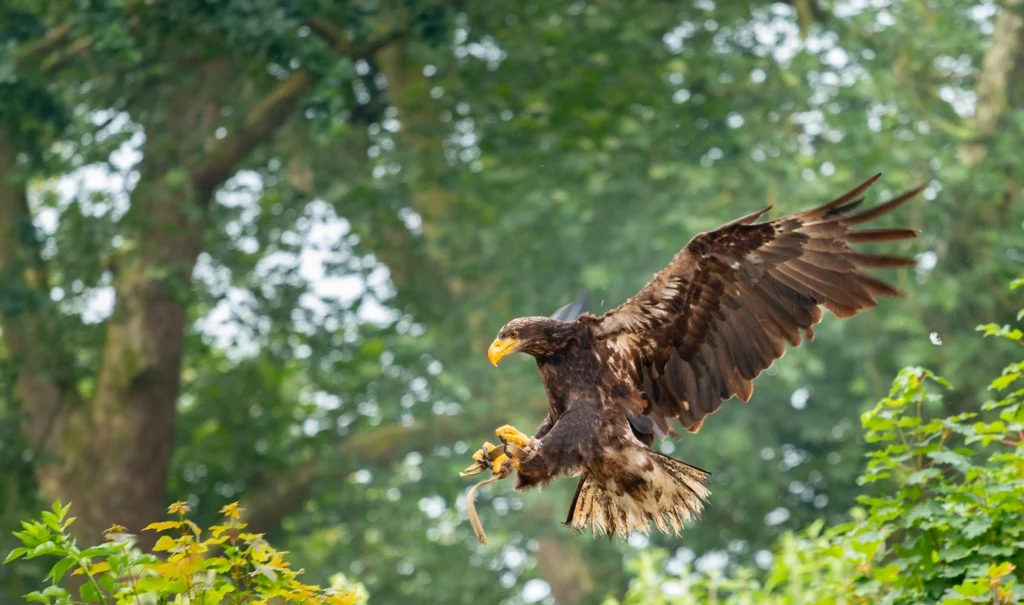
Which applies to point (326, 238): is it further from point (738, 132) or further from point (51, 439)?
point (738, 132)

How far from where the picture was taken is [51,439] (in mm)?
11055

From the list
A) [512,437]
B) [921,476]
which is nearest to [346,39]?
[512,437]

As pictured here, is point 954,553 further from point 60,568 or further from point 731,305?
point 60,568

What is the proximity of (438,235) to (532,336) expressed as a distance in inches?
287

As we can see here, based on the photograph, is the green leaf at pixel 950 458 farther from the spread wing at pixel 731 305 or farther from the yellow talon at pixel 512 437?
the yellow talon at pixel 512 437

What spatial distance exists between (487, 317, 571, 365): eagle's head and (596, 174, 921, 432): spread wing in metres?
0.18

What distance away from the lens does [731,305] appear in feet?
17.2

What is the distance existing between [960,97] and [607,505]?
952 cm

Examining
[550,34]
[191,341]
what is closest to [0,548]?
[191,341]

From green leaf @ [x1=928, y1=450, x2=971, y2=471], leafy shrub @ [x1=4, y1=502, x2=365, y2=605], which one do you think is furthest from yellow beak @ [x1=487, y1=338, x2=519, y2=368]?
green leaf @ [x1=928, y1=450, x2=971, y2=471]

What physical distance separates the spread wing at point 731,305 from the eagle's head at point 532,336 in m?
0.18

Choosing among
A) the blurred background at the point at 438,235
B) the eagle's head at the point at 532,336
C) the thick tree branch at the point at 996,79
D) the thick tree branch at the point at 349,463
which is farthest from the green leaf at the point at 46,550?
the thick tree branch at the point at 996,79

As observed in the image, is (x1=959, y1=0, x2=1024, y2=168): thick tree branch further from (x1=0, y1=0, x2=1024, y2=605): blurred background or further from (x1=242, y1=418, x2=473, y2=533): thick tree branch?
(x1=242, y1=418, x2=473, y2=533): thick tree branch

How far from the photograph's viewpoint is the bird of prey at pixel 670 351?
5.07 m
